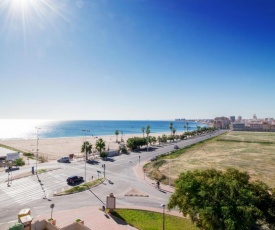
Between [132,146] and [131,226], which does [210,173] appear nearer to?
[131,226]

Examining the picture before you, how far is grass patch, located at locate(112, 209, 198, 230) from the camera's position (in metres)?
27.9

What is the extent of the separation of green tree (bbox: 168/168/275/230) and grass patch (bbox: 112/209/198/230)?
17.6ft

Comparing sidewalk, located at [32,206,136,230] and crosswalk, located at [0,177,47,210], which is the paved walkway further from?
crosswalk, located at [0,177,47,210]

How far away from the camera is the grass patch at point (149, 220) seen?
27859 mm

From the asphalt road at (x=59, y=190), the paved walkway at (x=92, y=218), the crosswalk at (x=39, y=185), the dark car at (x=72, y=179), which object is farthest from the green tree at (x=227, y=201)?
the dark car at (x=72, y=179)

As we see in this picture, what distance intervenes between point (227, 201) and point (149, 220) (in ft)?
42.8

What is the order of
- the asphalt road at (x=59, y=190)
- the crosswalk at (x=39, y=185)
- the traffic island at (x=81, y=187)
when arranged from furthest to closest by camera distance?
the traffic island at (x=81, y=187) → the crosswalk at (x=39, y=185) → the asphalt road at (x=59, y=190)

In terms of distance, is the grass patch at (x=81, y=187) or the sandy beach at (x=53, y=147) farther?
the sandy beach at (x=53, y=147)

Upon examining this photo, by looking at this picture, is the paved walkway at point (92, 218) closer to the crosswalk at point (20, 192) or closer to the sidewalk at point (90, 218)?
the sidewalk at point (90, 218)

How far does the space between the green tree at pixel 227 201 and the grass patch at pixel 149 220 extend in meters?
5.35

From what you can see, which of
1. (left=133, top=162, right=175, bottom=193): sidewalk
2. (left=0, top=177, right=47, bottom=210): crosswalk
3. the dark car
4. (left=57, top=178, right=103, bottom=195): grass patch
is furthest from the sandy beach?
(left=57, top=178, right=103, bottom=195): grass patch

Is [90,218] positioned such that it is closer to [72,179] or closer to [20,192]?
[72,179]

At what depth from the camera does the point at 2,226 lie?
89.4 feet

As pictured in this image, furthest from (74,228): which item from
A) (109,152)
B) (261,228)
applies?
(109,152)
